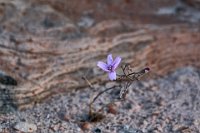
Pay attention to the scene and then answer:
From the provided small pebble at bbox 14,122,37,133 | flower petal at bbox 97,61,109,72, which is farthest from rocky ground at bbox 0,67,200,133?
flower petal at bbox 97,61,109,72

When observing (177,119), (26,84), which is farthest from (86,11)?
(177,119)

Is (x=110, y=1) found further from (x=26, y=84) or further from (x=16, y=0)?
(x=26, y=84)

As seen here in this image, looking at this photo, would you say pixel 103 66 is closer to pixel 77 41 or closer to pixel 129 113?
pixel 129 113

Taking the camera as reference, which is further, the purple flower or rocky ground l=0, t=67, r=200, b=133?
rocky ground l=0, t=67, r=200, b=133

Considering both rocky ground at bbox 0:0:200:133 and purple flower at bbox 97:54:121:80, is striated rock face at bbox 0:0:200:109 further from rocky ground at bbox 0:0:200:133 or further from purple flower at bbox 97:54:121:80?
purple flower at bbox 97:54:121:80

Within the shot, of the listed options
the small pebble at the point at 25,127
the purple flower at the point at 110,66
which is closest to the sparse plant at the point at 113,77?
the purple flower at the point at 110,66

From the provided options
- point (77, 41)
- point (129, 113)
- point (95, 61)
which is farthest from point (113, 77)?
point (77, 41)
